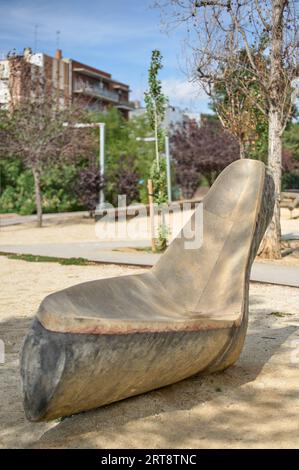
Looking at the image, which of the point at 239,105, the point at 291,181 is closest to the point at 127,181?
the point at 239,105

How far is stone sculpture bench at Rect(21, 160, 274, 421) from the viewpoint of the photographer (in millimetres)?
3381

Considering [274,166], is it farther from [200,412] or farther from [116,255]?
[200,412]

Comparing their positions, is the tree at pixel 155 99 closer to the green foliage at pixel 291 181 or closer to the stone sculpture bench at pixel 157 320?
the stone sculpture bench at pixel 157 320

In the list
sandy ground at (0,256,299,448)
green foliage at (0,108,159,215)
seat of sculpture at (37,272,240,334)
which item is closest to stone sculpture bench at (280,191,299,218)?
green foliage at (0,108,159,215)

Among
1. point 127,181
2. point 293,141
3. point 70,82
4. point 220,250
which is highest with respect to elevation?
point 70,82

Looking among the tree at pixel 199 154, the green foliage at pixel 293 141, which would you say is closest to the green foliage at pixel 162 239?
the tree at pixel 199 154

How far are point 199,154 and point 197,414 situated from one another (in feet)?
100

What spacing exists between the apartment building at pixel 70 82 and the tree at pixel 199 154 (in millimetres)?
5577

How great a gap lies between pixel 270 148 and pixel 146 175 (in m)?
21.9

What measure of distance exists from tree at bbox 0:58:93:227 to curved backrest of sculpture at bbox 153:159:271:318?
44.9 feet

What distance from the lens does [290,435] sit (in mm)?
3691

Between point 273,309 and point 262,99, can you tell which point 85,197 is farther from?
point 273,309

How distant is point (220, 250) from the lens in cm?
516
